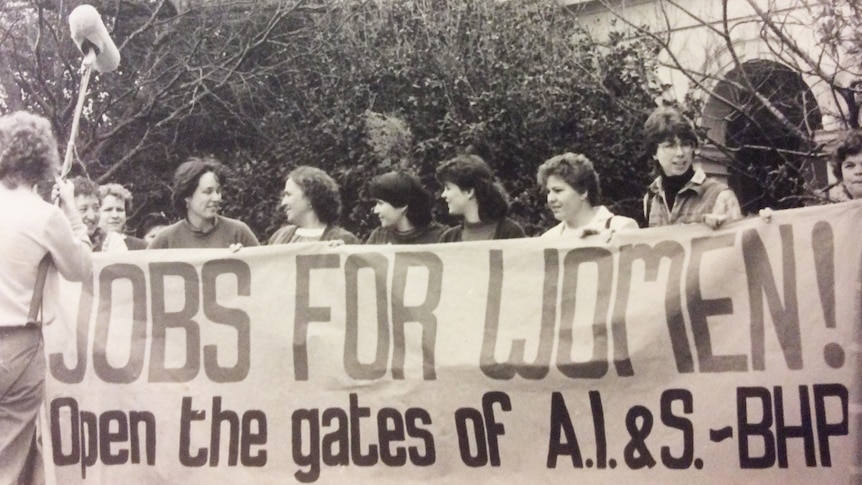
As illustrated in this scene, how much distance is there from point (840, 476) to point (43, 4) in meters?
9.93

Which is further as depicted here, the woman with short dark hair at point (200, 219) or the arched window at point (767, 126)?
the arched window at point (767, 126)

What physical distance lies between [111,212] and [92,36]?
1642 millimetres

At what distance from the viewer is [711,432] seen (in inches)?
161

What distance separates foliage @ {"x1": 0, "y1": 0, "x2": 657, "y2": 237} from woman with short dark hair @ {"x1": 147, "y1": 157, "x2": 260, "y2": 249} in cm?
536

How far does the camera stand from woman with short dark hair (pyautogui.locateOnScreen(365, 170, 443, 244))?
5.61 m

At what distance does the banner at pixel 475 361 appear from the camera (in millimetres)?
4094

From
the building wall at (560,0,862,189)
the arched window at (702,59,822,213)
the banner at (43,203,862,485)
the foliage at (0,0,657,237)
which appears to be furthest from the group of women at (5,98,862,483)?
the foliage at (0,0,657,237)

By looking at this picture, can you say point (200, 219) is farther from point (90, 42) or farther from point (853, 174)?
point (853, 174)

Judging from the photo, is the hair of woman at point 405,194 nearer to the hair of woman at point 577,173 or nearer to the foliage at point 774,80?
the hair of woman at point 577,173

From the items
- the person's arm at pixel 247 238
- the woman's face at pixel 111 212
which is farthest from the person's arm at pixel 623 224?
the woman's face at pixel 111 212

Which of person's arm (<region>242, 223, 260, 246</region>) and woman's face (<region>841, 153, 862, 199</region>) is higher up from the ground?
woman's face (<region>841, 153, 862, 199</region>)

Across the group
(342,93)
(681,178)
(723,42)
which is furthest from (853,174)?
(342,93)

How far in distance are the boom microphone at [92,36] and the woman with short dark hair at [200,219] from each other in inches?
27.4

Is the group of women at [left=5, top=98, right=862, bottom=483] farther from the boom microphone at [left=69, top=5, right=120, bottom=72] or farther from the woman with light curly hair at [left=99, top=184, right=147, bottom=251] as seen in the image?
the boom microphone at [left=69, top=5, right=120, bottom=72]
